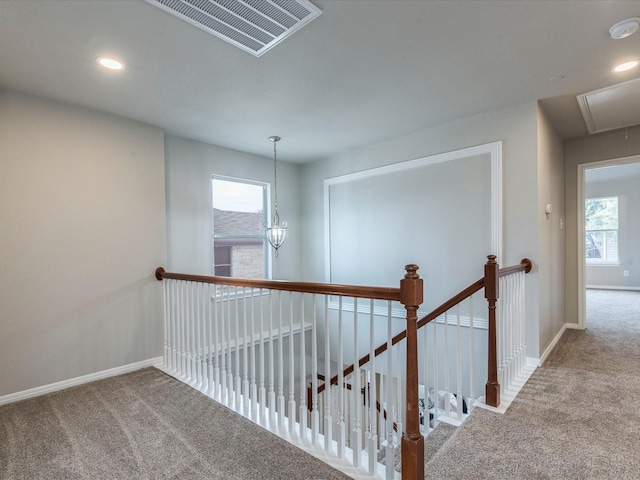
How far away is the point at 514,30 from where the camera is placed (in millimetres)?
2016

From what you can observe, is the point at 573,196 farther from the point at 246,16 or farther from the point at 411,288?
the point at 246,16

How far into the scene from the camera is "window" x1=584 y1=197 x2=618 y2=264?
7.71 meters

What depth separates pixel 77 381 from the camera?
9.68ft

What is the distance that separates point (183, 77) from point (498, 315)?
308 cm

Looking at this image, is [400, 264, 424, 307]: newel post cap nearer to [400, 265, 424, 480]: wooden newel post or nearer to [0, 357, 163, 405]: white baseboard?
[400, 265, 424, 480]: wooden newel post

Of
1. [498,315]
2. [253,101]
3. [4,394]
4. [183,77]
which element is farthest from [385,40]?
[4,394]

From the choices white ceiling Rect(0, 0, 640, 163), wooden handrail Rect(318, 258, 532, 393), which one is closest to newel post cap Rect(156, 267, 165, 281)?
white ceiling Rect(0, 0, 640, 163)

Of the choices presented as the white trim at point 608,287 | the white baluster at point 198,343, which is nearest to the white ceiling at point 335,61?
the white baluster at point 198,343

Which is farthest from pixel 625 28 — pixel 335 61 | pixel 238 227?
pixel 238 227

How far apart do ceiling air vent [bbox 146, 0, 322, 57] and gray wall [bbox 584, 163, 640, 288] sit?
7.89 metres

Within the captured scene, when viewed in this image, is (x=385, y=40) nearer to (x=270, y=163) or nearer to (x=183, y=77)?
(x=183, y=77)

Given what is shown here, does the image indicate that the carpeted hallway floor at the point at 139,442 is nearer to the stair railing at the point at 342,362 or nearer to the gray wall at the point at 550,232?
the stair railing at the point at 342,362

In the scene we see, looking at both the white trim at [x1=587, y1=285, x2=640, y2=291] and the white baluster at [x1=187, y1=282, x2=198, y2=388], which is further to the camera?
the white trim at [x1=587, y1=285, x2=640, y2=291]

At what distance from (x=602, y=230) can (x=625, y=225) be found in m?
0.44
